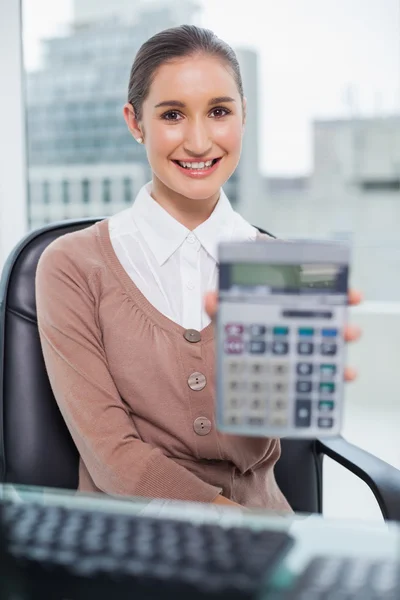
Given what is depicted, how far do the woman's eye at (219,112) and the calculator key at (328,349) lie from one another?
0.51 meters

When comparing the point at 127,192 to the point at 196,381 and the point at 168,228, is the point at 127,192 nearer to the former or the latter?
the point at 168,228

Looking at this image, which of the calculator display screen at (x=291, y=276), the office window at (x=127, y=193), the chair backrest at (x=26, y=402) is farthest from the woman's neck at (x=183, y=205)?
the office window at (x=127, y=193)

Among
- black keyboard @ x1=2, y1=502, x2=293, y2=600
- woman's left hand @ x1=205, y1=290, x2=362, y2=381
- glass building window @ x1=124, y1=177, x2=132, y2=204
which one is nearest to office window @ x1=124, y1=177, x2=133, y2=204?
glass building window @ x1=124, y1=177, x2=132, y2=204

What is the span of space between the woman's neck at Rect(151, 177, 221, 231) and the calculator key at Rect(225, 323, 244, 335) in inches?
20.7

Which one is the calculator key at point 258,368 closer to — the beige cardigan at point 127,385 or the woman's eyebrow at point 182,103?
the beige cardigan at point 127,385

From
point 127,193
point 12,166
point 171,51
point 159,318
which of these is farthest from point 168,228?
point 127,193

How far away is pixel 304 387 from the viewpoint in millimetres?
553

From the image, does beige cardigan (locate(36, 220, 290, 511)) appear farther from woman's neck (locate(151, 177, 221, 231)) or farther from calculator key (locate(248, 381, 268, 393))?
calculator key (locate(248, 381, 268, 393))

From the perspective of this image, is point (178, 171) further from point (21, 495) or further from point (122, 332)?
point (21, 495)

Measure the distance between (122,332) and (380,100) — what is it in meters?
9.25

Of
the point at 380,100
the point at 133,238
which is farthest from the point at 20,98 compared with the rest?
the point at 380,100

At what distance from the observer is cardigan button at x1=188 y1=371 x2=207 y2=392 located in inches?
37.1

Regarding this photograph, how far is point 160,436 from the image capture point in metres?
0.98

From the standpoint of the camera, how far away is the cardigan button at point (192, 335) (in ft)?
3.08
